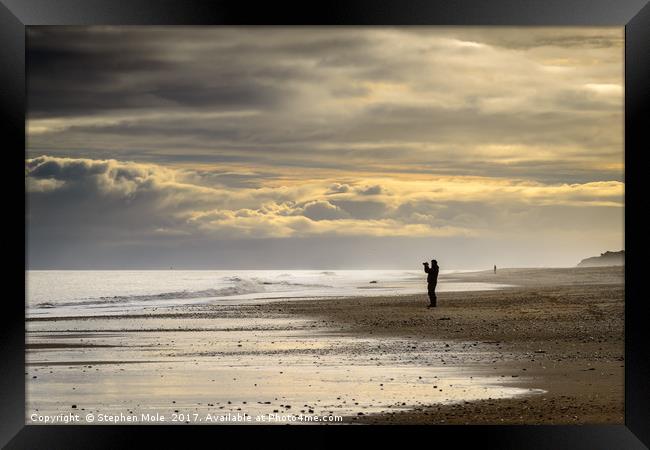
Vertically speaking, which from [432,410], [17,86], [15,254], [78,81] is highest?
[78,81]

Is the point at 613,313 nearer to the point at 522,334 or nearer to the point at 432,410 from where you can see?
the point at 522,334

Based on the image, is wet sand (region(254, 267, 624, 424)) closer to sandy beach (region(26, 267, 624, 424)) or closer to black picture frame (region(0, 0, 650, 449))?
sandy beach (region(26, 267, 624, 424))

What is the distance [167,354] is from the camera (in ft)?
48.5

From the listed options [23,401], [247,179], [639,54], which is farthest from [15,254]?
[247,179]

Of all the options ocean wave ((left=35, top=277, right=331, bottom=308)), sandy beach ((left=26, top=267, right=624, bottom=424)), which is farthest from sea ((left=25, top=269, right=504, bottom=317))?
sandy beach ((left=26, top=267, right=624, bottom=424))

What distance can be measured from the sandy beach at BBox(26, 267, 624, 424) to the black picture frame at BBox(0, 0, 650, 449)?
757 millimetres

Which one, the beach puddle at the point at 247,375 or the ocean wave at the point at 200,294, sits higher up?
the ocean wave at the point at 200,294

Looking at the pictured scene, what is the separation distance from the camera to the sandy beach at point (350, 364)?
10.7 m

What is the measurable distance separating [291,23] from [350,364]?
5.69 m

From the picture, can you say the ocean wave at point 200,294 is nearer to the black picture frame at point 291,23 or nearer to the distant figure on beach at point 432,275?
the distant figure on beach at point 432,275

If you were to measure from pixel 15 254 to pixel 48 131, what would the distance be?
11.2 m

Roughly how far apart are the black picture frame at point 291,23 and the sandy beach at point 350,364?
2.48 feet

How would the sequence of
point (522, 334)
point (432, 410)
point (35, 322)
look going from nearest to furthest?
point (432, 410), point (522, 334), point (35, 322)

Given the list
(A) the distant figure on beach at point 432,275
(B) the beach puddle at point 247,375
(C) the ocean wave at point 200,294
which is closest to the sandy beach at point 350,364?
(B) the beach puddle at point 247,375
